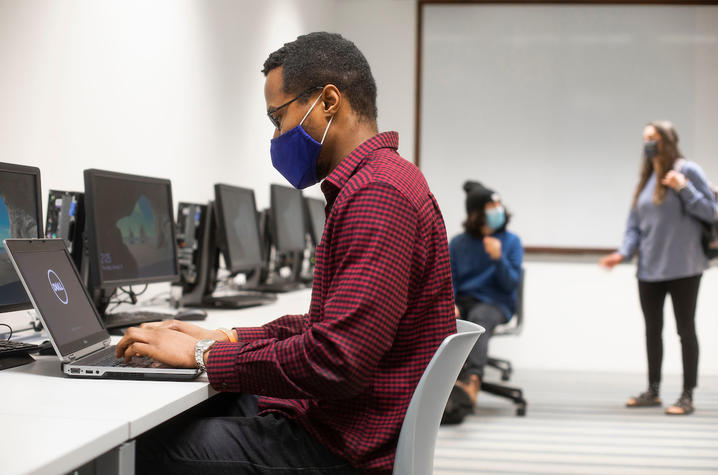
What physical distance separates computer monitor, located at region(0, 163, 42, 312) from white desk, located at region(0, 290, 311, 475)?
176mm

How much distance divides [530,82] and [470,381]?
2.83 meters

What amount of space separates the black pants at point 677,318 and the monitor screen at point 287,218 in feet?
6.54

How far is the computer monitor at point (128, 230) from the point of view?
1.88 meters

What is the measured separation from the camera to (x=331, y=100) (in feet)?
4.59

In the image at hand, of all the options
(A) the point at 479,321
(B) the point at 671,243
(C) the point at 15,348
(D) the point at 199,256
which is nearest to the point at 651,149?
(B) the point at 671,243

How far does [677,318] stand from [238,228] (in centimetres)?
255

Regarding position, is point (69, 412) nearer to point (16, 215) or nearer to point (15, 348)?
point (15, 348)

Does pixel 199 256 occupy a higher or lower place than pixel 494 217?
lower

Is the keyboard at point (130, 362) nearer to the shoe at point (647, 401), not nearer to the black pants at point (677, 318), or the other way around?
the black pants at point (677, 318)

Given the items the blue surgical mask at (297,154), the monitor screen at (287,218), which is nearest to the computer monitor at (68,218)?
the blue surgical mask at (297,154)

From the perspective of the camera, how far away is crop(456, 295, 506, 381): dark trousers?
3.80 metres

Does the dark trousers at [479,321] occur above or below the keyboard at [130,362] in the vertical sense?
below

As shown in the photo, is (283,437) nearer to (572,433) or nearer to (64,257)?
(64,257)

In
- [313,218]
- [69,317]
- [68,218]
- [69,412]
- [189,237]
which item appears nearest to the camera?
[69,412]
